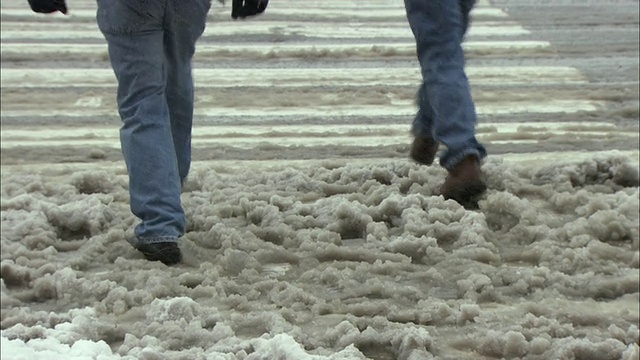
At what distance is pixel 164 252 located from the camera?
259 cm

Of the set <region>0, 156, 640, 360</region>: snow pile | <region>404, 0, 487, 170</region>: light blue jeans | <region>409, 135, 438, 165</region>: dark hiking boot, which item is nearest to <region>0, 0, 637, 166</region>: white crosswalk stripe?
<region>409, 135, 438, 165</region>: dark hiking boot

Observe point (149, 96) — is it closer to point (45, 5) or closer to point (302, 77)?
point (45, 5)

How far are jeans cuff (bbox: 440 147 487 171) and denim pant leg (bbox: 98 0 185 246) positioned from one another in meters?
0.80

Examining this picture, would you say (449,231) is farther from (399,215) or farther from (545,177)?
(545,177)

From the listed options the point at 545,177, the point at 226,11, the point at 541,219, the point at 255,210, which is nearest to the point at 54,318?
the point at 255,210

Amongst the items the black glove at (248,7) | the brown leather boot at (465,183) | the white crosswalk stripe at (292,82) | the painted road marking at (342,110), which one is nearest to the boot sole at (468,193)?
the brown leather boot at (465,183)

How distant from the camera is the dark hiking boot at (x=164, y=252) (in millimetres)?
2590

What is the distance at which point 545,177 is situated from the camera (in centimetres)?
318

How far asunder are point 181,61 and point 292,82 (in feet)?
5.63

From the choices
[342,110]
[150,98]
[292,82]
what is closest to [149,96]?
[150,98]

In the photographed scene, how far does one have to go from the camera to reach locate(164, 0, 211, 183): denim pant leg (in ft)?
8.73

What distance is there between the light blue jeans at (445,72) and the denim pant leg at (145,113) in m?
0.80

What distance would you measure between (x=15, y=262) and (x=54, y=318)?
366 millimetres

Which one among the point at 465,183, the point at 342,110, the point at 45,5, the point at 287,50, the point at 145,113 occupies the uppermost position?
the point at 45,5
